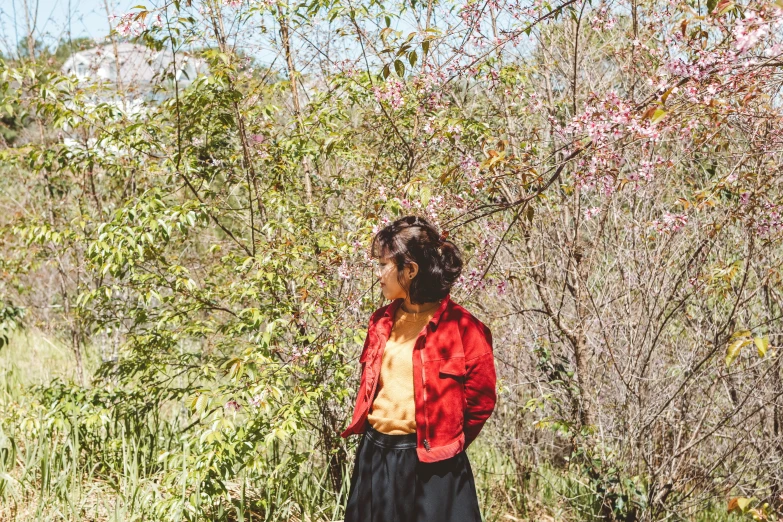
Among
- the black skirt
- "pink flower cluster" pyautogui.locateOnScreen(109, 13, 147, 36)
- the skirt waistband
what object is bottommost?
the black skirt

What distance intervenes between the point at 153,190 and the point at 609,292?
2690mm

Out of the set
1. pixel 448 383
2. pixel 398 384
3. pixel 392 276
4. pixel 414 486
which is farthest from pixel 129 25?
pixel 414 486

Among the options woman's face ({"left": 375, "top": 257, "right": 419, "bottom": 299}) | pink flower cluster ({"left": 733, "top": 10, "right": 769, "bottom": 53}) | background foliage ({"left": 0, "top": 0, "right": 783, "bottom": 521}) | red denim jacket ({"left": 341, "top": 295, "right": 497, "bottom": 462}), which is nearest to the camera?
pink flower cluster ({"left": 733, "top": 10, "right": 769, "bottom": 53})

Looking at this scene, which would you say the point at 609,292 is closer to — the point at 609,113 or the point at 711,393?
the point at 711,393

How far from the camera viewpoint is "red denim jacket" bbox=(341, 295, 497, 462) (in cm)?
223

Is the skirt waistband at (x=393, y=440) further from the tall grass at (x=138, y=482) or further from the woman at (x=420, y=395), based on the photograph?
the tall grass at (x=138, y=482)

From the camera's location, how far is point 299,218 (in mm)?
3650

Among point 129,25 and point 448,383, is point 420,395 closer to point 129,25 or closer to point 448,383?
point 448,383

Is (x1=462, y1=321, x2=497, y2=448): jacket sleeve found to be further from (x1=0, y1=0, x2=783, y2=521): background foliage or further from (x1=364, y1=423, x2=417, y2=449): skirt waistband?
(x1=0, y1=0, x2=783, y2=521): background foliage

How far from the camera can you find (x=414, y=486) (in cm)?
227

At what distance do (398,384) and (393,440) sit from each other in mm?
188

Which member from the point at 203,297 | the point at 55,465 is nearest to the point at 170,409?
the point at 55,465

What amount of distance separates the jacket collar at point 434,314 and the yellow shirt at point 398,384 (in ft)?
0.17

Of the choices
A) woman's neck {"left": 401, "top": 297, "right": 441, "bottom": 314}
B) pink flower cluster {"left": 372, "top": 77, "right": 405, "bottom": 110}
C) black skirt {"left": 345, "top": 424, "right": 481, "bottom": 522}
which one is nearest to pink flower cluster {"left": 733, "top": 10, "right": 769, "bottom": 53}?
woman's neck {"left": 401, "top": 297, "right": 441, "bottom": 314}
